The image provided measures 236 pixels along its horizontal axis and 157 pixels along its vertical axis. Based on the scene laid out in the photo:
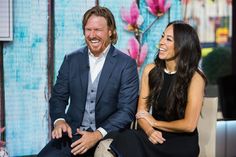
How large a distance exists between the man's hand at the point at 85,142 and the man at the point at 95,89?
5 centimetres

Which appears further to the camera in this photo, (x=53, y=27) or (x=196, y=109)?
(x=53, y=27)

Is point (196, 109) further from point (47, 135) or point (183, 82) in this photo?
point (47, 135)

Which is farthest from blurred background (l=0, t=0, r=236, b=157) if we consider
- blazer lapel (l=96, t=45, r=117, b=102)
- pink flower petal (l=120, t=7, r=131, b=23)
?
blazer lapel (l=96, t=45, r=117, b=102)

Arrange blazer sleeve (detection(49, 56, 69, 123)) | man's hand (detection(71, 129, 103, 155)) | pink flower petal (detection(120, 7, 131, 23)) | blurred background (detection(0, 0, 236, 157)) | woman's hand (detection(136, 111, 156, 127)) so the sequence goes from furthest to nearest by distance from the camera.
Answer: pink flower petal (detection(120, 7, 131, 23)) < blurred background (detection(0, 0, 236, 157)) < blazer sleeve (detection(49, 56, 69, 123)) < woman's hand (detection(136, 111, 156, 127)) < man's hand (detection(71, 129, 103, 155))

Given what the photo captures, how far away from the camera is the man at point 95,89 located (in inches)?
95.0

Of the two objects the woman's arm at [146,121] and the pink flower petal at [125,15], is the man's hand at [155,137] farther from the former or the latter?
the pink flower petal at [125,15]

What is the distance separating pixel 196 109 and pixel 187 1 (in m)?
1.37

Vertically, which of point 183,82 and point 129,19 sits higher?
point 129,19

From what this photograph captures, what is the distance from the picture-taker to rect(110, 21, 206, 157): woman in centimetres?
231

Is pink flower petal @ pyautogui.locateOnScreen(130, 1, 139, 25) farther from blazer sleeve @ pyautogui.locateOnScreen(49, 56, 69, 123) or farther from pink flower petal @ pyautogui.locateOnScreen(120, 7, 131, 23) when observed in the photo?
blazer sleeve @ pyautogui.locateOnScreen(49, 56, 69, 123)

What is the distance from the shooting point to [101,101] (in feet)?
8.02

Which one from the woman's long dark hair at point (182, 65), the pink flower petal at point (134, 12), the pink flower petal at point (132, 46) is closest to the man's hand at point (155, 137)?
the woman's long dark hair at point (182, 65)

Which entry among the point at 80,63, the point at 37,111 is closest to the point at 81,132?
the point at 80,63

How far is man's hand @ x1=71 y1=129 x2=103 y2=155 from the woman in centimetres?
13
